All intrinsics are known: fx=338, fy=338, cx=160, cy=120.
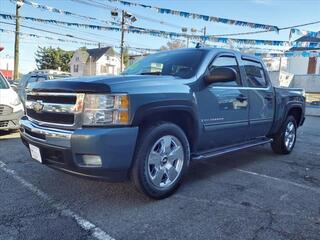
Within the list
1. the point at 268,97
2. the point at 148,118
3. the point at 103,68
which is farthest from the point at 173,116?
the point at 103,68

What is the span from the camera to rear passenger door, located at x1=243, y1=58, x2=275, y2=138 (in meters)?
5.27

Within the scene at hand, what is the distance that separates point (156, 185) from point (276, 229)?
129cm

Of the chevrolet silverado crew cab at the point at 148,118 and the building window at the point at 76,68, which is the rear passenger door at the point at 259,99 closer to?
the chevrolet silverado crew cab at the point at 148,118

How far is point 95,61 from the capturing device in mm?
61125

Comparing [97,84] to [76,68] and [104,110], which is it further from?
[76,68]

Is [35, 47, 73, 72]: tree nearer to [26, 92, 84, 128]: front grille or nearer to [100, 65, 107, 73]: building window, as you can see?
[100, 65, 107, 73]: building window

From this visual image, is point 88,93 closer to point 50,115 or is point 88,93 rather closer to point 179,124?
point 50,115

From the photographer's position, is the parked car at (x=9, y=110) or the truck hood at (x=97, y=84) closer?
the truck hood at (x=97, y=84)

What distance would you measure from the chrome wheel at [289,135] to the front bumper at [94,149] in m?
4.20

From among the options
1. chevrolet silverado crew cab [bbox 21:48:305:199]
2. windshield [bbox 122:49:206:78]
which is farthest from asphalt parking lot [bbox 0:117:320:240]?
windshield [bbox 122:49:206:78]

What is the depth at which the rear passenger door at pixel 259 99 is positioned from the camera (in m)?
5.27

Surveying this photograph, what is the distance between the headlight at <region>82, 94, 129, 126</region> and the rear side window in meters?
2.69

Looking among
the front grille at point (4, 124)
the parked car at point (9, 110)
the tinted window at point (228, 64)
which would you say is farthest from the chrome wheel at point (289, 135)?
the front grille at point (4, 124)

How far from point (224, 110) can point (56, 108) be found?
2216 millimetres
